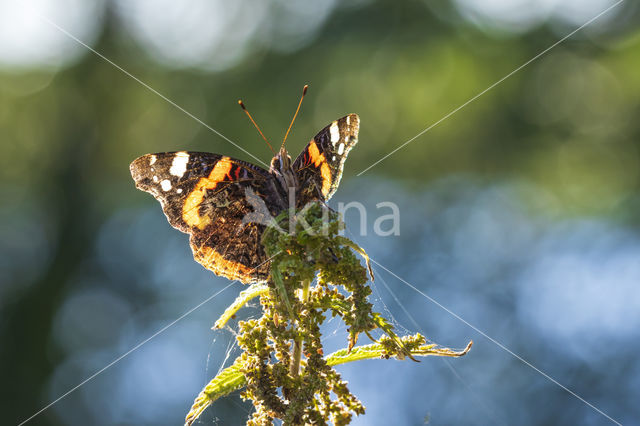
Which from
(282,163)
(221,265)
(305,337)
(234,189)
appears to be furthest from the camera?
(234,189)

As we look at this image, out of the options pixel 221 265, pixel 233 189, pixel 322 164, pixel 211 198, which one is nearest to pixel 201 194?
pixel 211 198

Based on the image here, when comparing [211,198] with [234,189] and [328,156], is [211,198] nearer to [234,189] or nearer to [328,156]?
[234,189]

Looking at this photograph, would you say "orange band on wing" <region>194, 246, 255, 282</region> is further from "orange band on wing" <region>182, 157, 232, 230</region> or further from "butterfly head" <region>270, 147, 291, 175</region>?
"butterfly head" <region>270, 147, 291, 175</region>

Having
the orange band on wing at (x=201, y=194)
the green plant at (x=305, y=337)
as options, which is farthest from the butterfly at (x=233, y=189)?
the green plant at (x=305, y=337)

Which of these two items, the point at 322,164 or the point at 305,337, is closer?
the point at 305,337

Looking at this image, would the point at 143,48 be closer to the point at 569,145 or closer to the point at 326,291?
the point at 326,291

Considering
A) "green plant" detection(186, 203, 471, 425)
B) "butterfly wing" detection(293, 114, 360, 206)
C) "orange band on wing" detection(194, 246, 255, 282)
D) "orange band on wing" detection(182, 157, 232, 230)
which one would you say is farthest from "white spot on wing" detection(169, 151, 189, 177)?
"green plant" detection(186, 203, 471, 425)

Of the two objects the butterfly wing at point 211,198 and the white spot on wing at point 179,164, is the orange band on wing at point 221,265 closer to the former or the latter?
the butterfly wing at point 211,198
